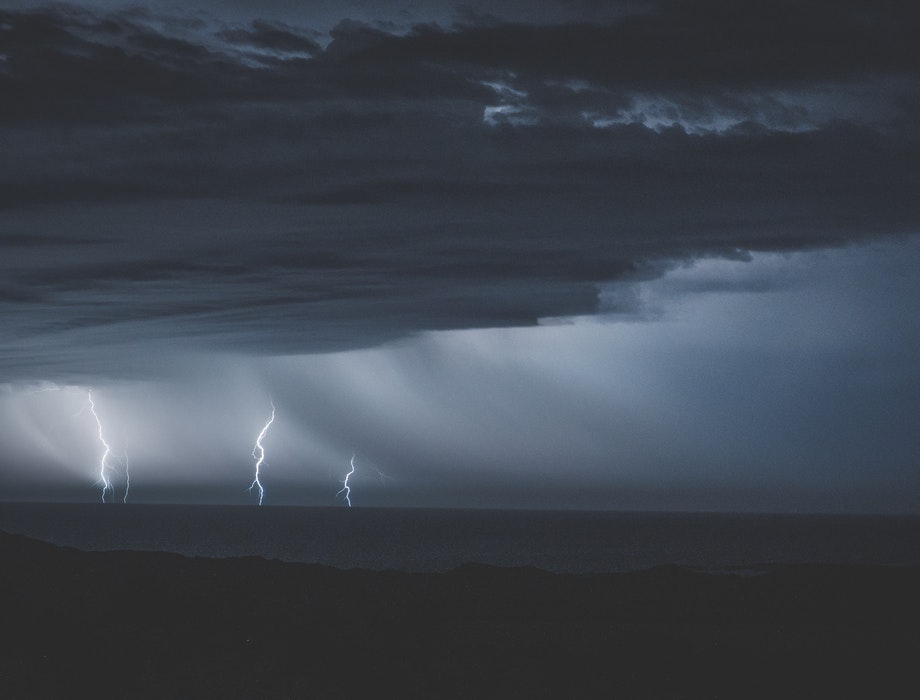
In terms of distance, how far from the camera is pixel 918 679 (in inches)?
872

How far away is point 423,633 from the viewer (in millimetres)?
25734

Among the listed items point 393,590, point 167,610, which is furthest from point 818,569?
point 167,610

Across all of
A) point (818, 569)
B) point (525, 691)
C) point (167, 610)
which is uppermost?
point (818, 569)

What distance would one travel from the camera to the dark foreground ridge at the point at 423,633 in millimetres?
21219

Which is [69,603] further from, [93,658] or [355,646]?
[355,646]

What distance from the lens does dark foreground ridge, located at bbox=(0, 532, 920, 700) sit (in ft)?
69.6

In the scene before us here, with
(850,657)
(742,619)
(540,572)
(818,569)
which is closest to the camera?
(850,657)

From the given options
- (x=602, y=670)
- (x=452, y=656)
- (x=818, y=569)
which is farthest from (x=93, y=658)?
(x=818, y=569)

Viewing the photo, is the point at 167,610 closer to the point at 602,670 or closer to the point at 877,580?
the point at 602,670

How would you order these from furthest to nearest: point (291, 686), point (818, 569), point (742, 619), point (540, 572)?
point (818, 569) < point (540, 572) < point (742, 619) < point (291, 686)

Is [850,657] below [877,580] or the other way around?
below

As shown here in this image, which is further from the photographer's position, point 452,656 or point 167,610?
point 167,610

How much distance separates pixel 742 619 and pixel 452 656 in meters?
11.4

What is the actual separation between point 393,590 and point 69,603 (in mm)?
9296
